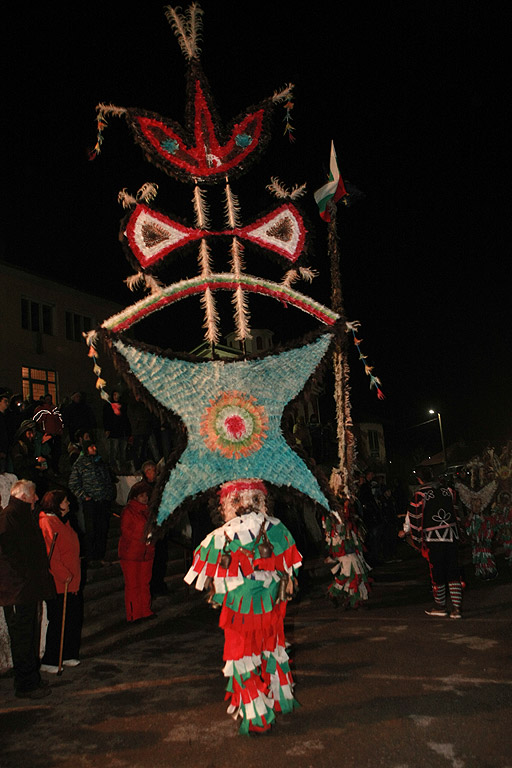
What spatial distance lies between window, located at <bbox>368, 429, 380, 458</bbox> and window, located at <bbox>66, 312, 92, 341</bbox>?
105 feet

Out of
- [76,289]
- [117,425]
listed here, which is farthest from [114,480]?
[76,289]

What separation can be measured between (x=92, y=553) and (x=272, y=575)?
5.42m

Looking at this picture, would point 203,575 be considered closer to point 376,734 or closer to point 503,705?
point 376,734

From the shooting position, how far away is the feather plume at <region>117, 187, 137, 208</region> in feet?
15.1

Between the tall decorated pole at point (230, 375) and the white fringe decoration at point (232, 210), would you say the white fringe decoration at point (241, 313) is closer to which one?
the tall decorated pole at point (230, 375)

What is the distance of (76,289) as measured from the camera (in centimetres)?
2394

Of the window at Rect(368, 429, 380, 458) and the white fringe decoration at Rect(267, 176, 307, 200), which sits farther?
the window at Rect(368, 429, 380, 458)

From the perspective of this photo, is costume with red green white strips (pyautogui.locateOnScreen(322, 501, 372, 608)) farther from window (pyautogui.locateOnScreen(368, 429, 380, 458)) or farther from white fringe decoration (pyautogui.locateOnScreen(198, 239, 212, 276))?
window (pyautogui.locateOnScreen(368, 429, 380, 458))

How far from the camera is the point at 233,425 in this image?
174 inches

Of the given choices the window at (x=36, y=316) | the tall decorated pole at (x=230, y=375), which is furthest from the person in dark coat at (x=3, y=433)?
the window at (x=36, y=316)

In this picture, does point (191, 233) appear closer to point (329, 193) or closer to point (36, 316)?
point (329, 193)

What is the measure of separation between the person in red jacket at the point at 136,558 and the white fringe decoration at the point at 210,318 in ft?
11.6

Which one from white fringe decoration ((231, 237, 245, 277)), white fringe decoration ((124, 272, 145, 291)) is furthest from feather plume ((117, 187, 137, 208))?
white fringe decoration ((231, 237, 245, 277))

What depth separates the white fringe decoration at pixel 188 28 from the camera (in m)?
4.97
